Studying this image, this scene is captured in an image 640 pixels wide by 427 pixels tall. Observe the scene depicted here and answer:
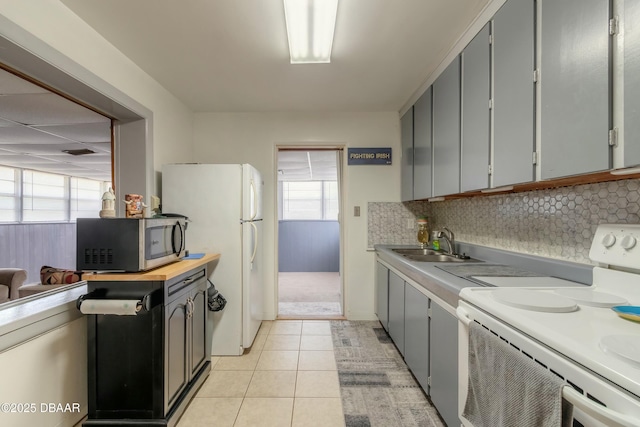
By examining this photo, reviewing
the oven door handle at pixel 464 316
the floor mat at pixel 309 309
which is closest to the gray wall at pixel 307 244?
the floor mat at pixel 309 309

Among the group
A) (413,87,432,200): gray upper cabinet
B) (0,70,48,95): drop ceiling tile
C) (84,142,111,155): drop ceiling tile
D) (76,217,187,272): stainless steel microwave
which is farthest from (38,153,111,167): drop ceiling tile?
(413,87,432,200): gray upper cabinet

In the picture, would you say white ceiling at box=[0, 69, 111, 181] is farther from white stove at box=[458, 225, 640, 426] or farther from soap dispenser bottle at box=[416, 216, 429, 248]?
soap dispenser bottle at box=[416, 216, 429, 248]

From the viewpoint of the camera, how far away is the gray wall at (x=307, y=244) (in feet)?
20.7

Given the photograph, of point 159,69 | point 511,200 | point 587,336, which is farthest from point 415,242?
point 159,69

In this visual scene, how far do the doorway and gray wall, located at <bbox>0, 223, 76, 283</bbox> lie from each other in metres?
2.73

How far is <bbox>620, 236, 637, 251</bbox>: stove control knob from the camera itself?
1021 mm

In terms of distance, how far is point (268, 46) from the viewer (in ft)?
6.42

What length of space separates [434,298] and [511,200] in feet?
3.07

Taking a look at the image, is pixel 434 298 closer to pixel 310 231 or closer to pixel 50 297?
pixel 50 297

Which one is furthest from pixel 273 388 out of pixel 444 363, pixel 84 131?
pixel 84 131

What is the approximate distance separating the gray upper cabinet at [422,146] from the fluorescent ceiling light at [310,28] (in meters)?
0.99

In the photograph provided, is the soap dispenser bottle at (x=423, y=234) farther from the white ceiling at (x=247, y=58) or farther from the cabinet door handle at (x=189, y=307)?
the cabinet door handle at (x=189, y=307)

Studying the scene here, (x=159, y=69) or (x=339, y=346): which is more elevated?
(x=159, y=69)

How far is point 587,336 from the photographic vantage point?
74 cm
